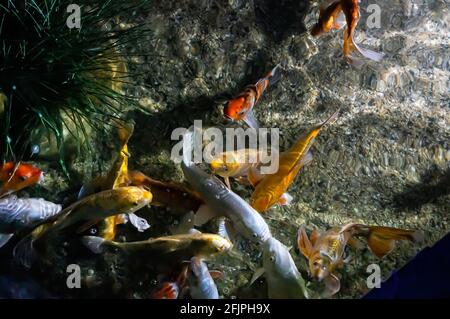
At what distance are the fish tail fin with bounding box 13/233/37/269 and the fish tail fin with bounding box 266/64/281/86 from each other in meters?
2.13

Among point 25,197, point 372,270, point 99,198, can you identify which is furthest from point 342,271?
point 25,197

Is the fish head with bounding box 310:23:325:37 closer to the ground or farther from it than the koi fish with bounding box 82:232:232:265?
farther from it

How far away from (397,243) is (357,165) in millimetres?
760

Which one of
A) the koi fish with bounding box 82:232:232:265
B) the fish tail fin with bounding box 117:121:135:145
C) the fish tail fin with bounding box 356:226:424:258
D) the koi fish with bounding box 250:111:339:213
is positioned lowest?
the fish tail fin with bounding box 356:226:424:258

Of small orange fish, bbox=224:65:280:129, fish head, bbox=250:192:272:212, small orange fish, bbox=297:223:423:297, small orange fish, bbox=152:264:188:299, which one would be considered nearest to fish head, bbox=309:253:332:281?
small orange fish, bbox=297:223:423:297

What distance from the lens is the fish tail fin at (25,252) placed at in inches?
Result: 116

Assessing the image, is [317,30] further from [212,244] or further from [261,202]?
[212,244]

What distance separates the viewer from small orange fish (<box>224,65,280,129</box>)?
3447mm

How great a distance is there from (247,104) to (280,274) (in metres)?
1.28

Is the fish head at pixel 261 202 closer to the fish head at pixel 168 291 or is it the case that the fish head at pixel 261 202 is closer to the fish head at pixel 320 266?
the fish head at pixel 320 266

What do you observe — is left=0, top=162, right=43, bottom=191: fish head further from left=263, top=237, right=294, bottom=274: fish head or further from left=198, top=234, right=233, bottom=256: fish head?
left=263, top=237, right=294, bottom=274: fish head

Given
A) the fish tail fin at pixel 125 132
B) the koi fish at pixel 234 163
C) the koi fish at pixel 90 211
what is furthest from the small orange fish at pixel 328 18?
the koi fish at pixel 90 211

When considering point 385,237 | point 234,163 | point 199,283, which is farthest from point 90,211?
point 385,237
